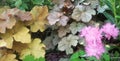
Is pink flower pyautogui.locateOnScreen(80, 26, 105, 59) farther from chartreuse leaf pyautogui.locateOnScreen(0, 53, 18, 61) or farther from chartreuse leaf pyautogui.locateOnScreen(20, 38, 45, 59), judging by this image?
chartreuse leaf pyautogui.locateOnScreen(0, 53, 18, 61)

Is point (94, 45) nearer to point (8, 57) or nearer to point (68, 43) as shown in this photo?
point (68, 43)

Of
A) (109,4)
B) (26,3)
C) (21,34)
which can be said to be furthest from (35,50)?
(109,4)

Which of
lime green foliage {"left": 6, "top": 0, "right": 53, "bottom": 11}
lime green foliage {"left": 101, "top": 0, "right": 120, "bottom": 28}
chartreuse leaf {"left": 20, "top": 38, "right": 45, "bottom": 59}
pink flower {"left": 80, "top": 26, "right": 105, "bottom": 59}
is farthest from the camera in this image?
lime green foliage {"left": 6, "top": 0, "right": 53, "bottom": 11}

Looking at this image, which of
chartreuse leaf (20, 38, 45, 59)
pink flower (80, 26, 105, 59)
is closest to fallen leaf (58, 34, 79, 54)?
chartreuse leaf (20, 38, 45, 59)

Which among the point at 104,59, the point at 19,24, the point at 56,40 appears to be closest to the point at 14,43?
the point at 19,24

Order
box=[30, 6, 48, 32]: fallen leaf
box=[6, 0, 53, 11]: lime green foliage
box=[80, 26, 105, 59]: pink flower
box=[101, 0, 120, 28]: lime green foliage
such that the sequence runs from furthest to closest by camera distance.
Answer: box=[6, 0, 53, 11]: lime green foliage → box=[30, 6, 48, 32]: fallen leaf → box=[101, 0, 120, 28]: lime green foliage → box=[80, 26, 105, 59]: pink flower

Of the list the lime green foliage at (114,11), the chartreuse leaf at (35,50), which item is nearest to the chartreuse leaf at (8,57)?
the chartreuse leaf at (35,50)
